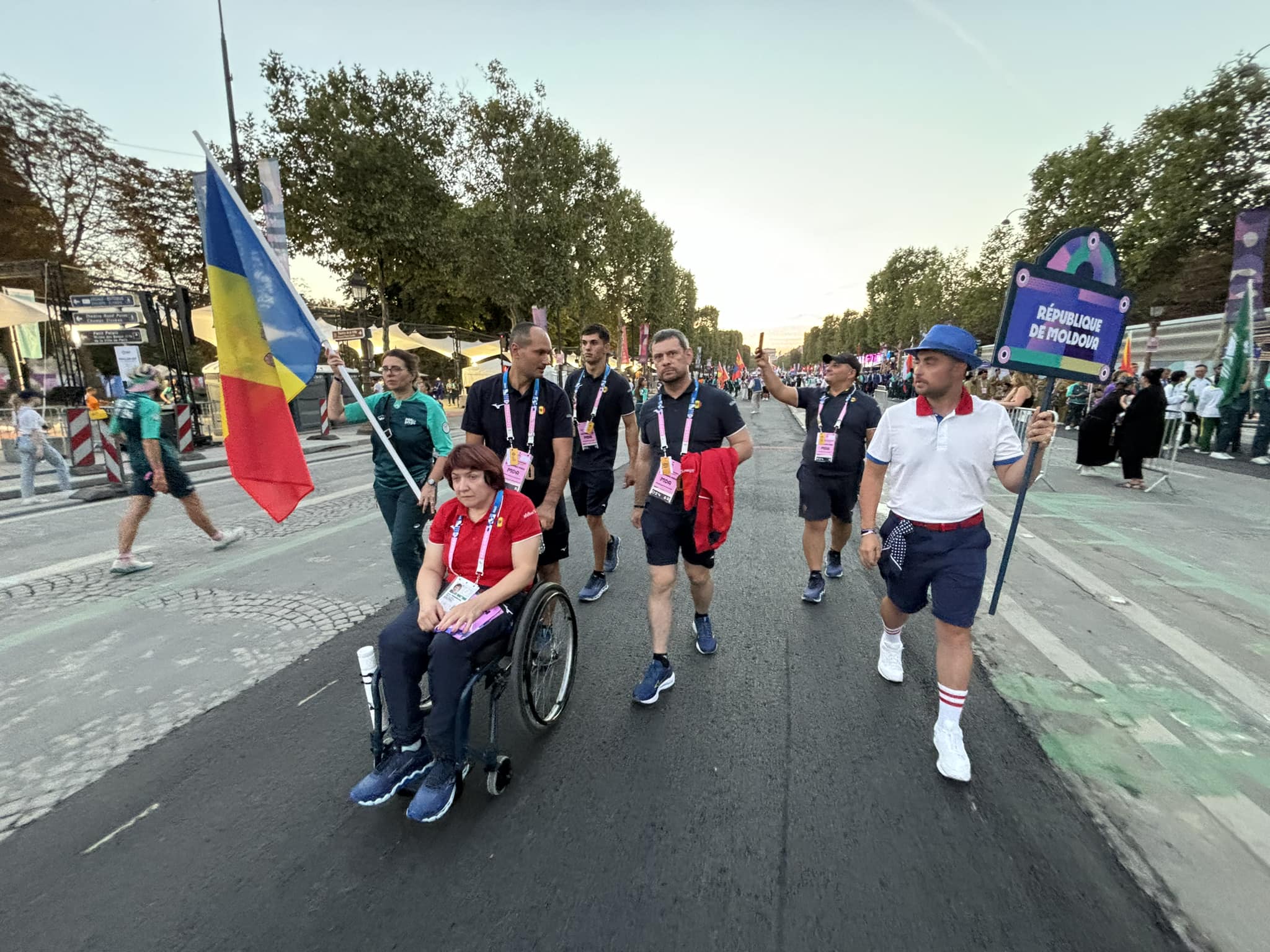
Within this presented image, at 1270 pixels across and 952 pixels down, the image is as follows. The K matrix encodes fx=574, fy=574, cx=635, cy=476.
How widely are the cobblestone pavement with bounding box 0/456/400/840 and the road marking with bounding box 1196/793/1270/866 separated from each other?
4427 millimetres

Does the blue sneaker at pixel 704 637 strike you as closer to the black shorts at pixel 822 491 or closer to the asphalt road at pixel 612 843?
the asphalt road at pixel 612 843

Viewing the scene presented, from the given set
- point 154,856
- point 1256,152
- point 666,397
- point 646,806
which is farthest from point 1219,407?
point 154,856

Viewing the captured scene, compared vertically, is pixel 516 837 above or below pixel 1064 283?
below

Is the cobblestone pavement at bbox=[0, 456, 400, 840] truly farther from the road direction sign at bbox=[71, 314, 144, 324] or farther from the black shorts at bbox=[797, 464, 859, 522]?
the road direction sign at bbox=[71, 314, 144, 324]

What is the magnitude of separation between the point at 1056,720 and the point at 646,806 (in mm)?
2082

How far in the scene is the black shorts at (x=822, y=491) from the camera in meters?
4.39

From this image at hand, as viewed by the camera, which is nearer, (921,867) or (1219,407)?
(921,867)

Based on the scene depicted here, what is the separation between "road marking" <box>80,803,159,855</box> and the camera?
2.06 m

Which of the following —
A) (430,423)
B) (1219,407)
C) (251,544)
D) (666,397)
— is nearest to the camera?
(666,397)

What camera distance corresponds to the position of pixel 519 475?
334cm

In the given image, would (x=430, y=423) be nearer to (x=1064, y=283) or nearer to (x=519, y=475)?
(x=519, y=475)

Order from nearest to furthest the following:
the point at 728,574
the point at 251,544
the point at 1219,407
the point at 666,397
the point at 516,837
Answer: the point at 516,837 < the point at 666,397 < the point at 728,574 < the point at 251,544 < the point at 1219,407

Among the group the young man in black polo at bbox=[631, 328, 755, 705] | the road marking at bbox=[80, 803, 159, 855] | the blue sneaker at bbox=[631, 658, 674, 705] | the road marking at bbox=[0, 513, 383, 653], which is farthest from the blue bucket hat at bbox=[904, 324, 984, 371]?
the road marking at bbox=[0, 513, 383, 653]

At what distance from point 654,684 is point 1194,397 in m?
15.9
